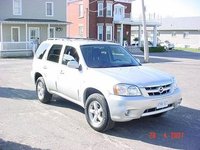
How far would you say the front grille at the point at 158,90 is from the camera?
605 centimetres

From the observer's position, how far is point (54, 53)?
827cm

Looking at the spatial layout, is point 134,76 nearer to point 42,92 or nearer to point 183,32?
point 42,92

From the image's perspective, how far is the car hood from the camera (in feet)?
19.9

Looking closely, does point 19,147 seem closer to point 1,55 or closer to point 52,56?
point 52,56

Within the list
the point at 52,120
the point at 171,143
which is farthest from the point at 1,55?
the point at 171,143

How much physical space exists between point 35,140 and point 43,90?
304 cm

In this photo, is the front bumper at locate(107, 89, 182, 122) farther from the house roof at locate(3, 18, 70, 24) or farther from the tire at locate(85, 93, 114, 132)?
the house roof at locate(3, 18, 70, 24)

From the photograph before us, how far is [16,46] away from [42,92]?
2184cm

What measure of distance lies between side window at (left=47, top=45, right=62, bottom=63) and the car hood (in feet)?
5.82

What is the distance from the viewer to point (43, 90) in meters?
8.64

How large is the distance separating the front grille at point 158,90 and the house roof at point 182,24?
54645mm

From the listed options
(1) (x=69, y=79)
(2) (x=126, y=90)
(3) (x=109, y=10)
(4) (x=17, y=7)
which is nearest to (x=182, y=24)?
(3) (x=109, y=10)

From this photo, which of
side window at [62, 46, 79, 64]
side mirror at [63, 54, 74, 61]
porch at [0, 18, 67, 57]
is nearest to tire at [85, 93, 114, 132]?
side window at [62, 46, 79, 64]

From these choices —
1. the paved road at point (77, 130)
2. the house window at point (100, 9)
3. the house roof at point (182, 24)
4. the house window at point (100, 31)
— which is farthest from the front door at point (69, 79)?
the house roof at point (182, 24)
